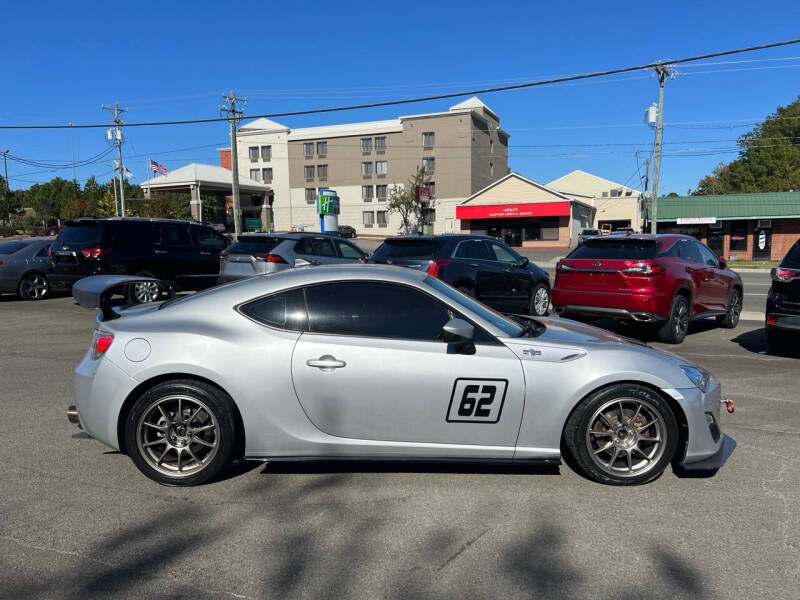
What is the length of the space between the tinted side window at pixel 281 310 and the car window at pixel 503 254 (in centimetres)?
738

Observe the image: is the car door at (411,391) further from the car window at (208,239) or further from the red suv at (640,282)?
the car window at (208,239)

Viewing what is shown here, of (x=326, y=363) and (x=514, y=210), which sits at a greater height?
(x=514, y=210)

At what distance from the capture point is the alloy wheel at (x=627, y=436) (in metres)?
3.96

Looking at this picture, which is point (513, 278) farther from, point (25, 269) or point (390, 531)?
point (25, 269)

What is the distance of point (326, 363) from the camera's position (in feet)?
12.6

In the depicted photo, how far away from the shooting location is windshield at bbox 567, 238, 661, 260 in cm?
879

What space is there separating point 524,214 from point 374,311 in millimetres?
51921

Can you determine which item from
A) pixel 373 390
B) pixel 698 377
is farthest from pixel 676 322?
pixel 373 390

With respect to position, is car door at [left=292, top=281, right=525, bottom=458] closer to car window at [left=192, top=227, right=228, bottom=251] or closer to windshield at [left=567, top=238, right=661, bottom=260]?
windshield at [left=567, top=238, right=661, bottom=260]

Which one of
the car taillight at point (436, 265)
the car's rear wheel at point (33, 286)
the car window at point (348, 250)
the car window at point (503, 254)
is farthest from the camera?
the car's rear wheel at point (33, 286)

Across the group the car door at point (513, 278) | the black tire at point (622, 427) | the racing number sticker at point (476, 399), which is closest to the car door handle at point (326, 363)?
the racing number sticker at point (476, 399)

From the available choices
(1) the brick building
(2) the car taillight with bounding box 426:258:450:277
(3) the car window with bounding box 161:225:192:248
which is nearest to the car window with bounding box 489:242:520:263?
(2) the car taillight with bounding box 426:258:450:277

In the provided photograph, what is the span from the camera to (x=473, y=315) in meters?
4.05

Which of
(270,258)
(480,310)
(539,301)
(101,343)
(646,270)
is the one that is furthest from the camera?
(539,301)
